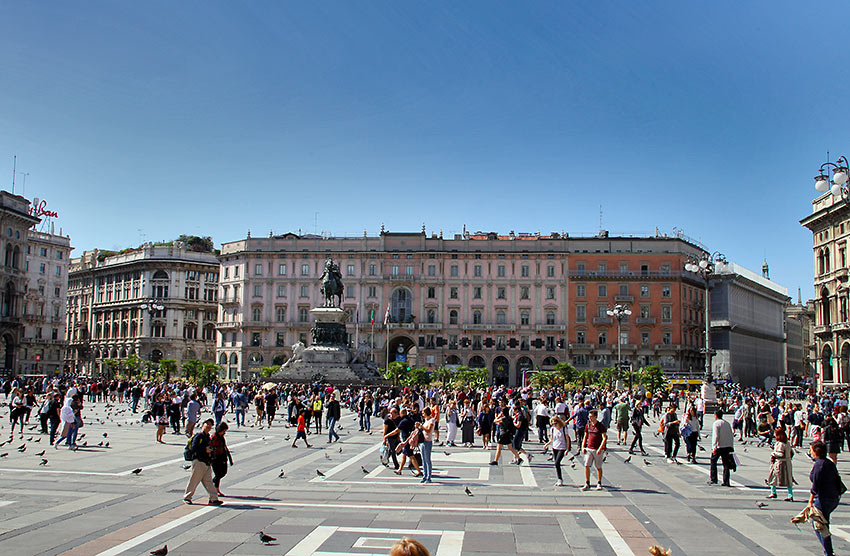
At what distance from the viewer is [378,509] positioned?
12367mm

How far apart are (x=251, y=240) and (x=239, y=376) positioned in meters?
15.4

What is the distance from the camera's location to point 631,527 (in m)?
11.1

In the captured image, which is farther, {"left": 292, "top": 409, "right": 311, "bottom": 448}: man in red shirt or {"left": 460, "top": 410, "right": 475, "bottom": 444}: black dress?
{"left": 460, "top": 410, "right": 475, "bottom": 444}: black dress

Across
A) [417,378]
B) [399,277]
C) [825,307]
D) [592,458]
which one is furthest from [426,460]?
[399,277]

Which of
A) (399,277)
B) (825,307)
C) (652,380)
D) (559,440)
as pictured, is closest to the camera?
(559,440)

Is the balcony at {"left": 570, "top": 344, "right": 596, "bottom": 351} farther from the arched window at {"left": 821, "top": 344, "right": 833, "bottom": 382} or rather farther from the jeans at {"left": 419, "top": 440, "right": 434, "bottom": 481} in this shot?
the jeans at {"left": 419, "top": 440, "right": 434, "bottom": 481}

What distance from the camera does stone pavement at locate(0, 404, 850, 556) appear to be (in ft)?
32.6

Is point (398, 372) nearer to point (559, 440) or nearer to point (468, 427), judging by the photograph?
point (468, 427)

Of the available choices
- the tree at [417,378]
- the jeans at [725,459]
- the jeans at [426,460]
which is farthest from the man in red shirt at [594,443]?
the tree at [417,378]

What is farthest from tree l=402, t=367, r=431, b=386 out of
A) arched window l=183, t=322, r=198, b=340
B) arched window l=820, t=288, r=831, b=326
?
arched window l=183, t=322, r=198, b=340

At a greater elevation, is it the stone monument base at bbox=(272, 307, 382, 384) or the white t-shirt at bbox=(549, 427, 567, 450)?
the stone monument base at bbox=(272, 307, 382, 384)

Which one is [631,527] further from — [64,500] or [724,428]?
[64,500]

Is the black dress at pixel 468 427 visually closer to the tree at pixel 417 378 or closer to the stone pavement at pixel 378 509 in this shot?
the stone pavement at pixel 378 509

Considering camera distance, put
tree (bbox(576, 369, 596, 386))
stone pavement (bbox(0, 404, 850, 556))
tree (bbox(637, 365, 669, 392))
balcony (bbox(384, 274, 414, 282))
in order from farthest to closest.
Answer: balcony (bbox(384, 274, 414, 282)) → tree (bbox(576, 369, 596, 386)) → tree (bbox(637, 365, 669, 392)) → stone pavement (bbox(0, 404, 850, 556))
